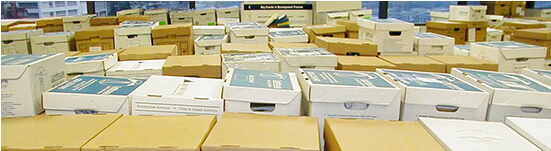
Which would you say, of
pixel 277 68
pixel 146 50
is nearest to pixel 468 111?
pixel 277 68

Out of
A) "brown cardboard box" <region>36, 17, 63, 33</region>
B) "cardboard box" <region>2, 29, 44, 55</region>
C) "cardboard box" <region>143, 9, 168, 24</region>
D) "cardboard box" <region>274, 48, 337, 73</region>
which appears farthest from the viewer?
"cardboard box" <region>143, 9, 168, 24</region>

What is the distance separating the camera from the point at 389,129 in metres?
0.96

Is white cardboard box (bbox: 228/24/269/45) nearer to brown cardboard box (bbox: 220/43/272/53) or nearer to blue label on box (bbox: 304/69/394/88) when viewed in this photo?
brown cardboard box (bbox: 220/43/272/53)

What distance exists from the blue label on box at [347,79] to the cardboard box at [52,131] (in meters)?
0.59

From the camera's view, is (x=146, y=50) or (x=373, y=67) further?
(x=146, y=50)

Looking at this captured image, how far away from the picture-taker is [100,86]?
118cm

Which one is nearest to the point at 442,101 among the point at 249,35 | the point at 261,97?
the point at 261,97

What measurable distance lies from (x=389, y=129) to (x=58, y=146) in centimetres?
77

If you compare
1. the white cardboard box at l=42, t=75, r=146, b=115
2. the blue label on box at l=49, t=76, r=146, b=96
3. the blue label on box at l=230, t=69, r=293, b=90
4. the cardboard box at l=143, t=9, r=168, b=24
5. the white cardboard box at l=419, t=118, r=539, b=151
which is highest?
the cardboard box at l=143, t=9, r=168, b=24

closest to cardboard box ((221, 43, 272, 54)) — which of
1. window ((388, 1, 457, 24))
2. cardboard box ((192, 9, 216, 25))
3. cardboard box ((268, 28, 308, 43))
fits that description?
cardboard box ((268, 28, 308, 43))

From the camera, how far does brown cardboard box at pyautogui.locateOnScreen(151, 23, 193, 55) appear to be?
2.49 m

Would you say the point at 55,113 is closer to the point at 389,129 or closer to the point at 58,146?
the point at 58,146

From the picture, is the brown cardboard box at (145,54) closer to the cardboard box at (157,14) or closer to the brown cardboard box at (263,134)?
the brown cardboard box at (263,134)

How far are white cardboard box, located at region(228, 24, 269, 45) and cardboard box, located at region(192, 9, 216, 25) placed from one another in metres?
1.59
